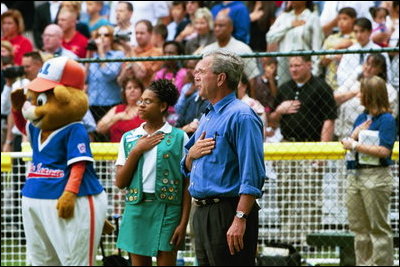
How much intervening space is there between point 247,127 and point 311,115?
11.4ft

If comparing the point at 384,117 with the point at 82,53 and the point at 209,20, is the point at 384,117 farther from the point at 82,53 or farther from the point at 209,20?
the point at 82,53

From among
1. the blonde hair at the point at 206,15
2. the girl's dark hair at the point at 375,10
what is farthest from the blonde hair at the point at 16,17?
the girl's dark hair at the point at 375,10

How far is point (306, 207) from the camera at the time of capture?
975cm

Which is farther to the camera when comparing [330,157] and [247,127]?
[330,157]

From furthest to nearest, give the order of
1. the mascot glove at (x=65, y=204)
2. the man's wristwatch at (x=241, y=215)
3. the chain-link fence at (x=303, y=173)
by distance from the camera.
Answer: the chain-link fence at (x=303, y=173) < the mascot glove at (x=65, y=204) < the man's wristwatch at (x=241, y=215)

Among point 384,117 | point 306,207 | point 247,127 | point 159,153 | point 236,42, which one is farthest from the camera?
point 236,42

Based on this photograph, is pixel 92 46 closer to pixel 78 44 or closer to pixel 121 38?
pixel 121 38

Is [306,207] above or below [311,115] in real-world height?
below

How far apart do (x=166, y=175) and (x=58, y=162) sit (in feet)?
2.59

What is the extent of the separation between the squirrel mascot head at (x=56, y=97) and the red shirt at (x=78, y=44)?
16.8 ft

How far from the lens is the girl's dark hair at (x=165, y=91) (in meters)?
7.81

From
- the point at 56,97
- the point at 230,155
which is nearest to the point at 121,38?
the point at 56,97

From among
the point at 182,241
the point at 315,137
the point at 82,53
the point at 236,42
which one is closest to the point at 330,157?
the point at 315,137

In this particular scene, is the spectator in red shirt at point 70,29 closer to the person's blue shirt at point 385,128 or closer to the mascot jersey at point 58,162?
the person's blue shirt at point 385,128
